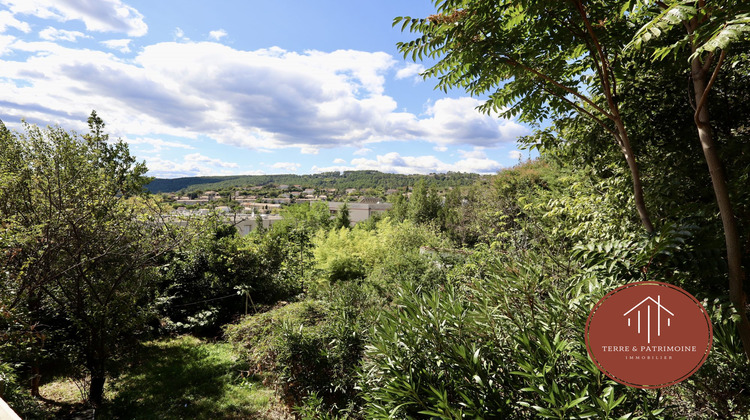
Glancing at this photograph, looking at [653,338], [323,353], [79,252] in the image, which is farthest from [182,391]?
[653,338]

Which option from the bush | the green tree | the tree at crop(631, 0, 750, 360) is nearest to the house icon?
the tree at crop(631, 0, 750, 360)

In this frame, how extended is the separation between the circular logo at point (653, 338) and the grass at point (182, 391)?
5.16 meters

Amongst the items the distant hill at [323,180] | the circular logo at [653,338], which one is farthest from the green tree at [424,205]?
the distant hill at [323,180]

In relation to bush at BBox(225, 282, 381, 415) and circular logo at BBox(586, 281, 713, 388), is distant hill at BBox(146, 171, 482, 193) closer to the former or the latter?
bush at BBox(225, 282, 381, 415)

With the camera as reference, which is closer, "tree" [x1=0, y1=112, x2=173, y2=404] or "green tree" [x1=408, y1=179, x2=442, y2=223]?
"tree" [x1=0, y1=112, x2=173, y2=404]

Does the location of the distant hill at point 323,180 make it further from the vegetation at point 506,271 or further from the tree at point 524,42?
the tree at point 524,42

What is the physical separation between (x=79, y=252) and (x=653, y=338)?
6.68m

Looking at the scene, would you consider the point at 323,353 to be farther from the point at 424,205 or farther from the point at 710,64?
the point at 424,205

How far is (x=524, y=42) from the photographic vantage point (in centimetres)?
303

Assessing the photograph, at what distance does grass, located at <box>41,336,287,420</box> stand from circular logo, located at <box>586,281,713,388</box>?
516 cm

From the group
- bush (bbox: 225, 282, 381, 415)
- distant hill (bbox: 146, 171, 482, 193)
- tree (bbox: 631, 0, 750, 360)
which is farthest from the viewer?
distant hill (bbox: 146, 171, 482, 193)

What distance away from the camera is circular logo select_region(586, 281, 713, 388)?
1855mm

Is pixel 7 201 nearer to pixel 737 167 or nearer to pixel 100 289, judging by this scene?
pixel 100 289

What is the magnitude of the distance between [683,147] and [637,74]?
0.99 meters
